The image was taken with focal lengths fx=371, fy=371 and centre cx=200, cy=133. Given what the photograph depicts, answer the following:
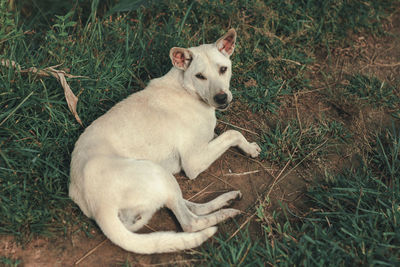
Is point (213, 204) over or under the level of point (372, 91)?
under

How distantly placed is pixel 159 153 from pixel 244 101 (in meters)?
1.44

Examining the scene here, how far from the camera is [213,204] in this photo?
3.36 m

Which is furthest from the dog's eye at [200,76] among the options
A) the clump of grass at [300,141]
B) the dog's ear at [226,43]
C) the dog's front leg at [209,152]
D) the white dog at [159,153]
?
the clump of grass at [300,141]

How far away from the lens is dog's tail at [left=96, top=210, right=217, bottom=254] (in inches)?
106

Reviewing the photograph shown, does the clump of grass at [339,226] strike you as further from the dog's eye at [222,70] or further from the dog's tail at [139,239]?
the dog's eye at [222,70]

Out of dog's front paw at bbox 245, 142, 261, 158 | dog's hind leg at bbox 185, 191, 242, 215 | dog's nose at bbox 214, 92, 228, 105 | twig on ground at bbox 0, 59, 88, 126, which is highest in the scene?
dog's nose at bbox 214, 92, 228, 105

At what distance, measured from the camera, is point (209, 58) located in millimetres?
3621

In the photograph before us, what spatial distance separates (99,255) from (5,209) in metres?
0.83

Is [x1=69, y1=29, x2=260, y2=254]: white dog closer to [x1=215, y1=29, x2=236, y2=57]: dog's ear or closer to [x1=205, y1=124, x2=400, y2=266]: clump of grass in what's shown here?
[x1=215, y1=29, x2=236, y2=57]: dog's ear

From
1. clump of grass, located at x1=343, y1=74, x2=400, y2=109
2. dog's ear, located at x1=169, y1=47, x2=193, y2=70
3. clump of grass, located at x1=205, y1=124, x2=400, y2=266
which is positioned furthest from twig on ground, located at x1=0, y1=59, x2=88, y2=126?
clump of grass, located at x1=343, y1=74, x2=400, y2=109

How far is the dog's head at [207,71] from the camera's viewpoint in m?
3.50

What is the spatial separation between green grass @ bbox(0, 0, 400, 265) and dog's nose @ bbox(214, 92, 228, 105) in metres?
0.77

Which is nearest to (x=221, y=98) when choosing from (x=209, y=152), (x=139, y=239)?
(x=209, y=152)

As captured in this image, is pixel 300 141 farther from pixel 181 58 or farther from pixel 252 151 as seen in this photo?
pixel 181 58
